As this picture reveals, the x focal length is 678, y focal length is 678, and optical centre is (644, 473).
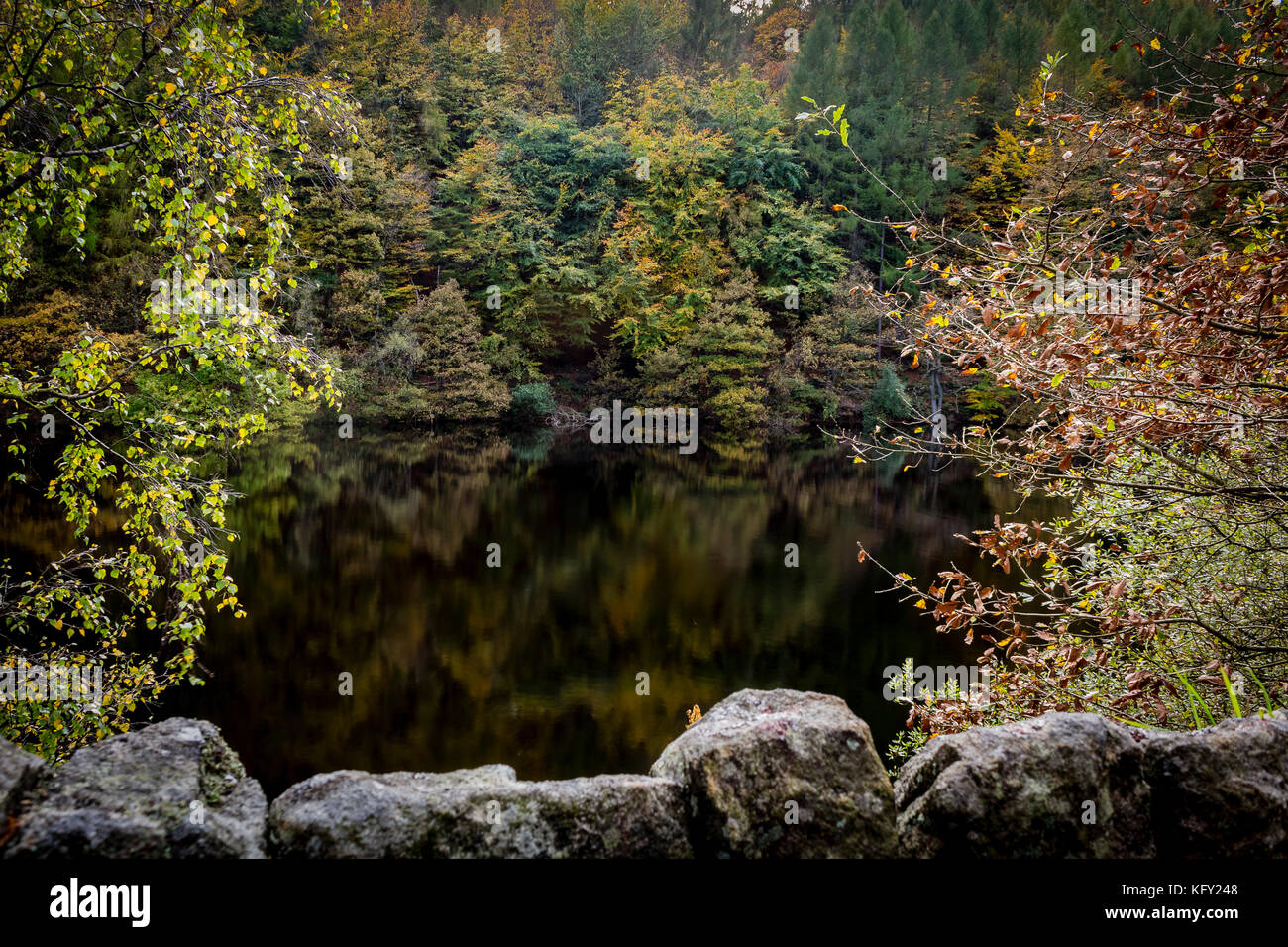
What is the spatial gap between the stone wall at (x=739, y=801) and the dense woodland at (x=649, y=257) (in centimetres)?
128

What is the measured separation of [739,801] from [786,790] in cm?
13

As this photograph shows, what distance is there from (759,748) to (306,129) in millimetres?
4510

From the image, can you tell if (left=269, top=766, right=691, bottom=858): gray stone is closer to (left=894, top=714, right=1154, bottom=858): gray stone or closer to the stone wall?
the stone wall

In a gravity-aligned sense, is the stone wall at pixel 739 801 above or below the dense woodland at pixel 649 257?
below

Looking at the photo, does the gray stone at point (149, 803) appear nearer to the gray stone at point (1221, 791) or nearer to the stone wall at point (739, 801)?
the stone wall at point (739, 801)

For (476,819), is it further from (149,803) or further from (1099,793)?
(1099,793)

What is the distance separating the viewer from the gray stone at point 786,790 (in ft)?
5.92

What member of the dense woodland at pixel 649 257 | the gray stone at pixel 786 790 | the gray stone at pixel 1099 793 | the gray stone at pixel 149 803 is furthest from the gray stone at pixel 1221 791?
the gray stone at pixel 149 803

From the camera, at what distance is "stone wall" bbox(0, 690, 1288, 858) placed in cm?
164

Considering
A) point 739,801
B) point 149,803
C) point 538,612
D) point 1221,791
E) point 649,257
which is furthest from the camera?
point 649,257

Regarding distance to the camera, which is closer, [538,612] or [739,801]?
[739,801]

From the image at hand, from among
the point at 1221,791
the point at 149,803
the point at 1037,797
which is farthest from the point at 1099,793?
the point at 149,803

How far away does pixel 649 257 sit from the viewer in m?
37.6
